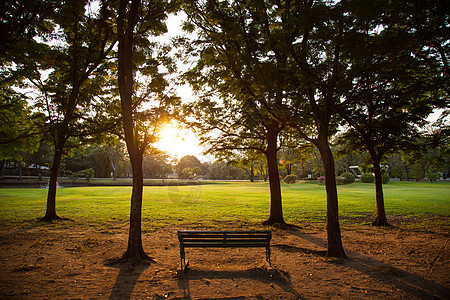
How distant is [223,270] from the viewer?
586 centimetres

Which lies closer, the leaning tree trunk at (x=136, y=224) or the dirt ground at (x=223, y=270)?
Answer: the dirt ground at (x=223, y=270)

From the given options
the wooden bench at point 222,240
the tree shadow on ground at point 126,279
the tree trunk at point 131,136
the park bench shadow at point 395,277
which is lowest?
the park bench shadow at point 395,277

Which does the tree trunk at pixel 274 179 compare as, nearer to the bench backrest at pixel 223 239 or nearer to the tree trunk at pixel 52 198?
the bench backrest at pixel 223 239

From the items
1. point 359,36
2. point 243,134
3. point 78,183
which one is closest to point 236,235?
point 359,36

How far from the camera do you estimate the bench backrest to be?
569 centimetres

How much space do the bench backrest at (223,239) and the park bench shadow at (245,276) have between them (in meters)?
0.60

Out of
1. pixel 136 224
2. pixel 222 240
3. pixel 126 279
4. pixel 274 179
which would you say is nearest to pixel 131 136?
pixel 136 224

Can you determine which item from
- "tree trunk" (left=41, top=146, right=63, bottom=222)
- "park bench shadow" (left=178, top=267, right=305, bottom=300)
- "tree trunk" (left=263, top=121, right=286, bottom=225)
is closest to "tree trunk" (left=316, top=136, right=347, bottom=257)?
"park bench shadow" (left=178, top=267, right=305, bottom=300)

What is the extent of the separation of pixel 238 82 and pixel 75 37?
806 cm

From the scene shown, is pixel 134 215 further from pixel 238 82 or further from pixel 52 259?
pixel 238 82

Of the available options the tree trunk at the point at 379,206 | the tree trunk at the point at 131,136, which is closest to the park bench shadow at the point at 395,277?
the tree trunk at the point at 131,136

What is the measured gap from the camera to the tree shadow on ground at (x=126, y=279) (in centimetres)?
457

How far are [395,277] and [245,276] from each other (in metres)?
3.33

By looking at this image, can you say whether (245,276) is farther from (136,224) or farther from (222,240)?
(136,224)
